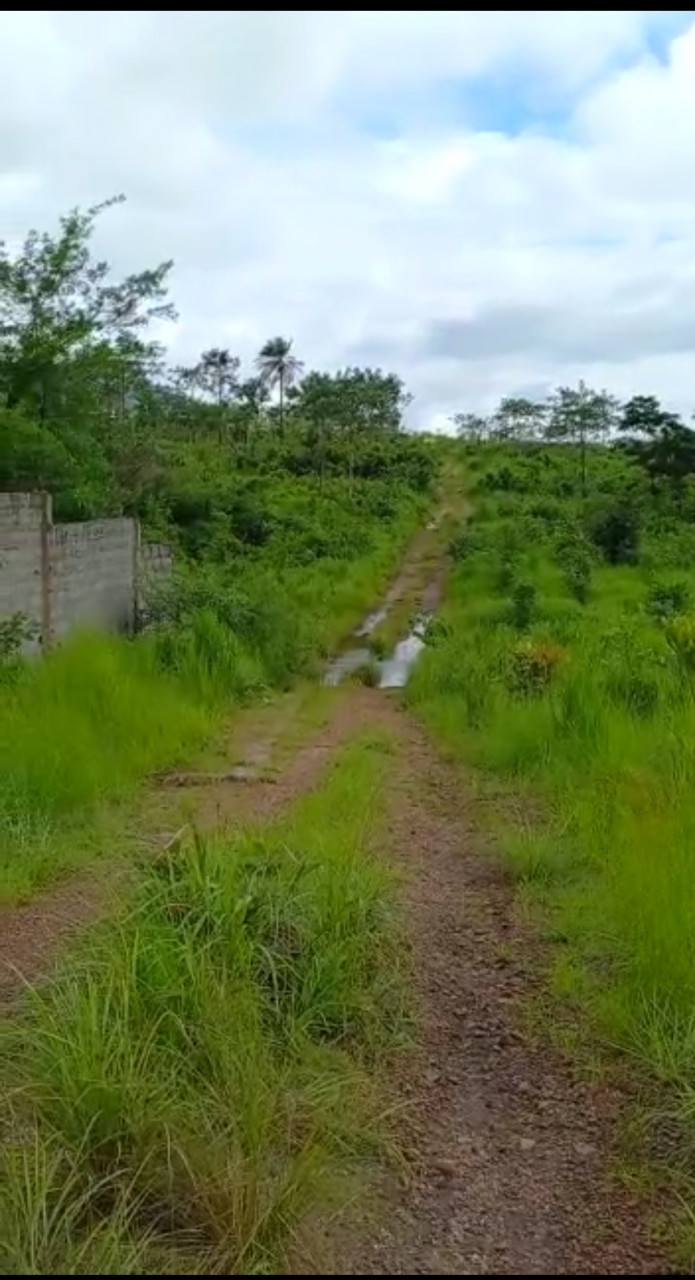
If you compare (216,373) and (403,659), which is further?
(216,373)

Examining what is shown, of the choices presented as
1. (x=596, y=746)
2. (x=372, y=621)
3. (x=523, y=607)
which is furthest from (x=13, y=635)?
(x=372, y=621)

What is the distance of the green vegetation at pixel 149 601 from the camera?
18.4 ft

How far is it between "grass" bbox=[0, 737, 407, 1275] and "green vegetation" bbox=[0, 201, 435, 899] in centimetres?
148

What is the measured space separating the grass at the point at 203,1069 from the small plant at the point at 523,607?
27.6 feet

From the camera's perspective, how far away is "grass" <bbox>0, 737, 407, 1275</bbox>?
2.20 m

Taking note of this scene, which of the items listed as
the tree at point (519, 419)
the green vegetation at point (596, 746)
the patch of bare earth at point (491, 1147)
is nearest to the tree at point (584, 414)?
the tree at point (519, 419)

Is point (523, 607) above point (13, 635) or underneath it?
underneath

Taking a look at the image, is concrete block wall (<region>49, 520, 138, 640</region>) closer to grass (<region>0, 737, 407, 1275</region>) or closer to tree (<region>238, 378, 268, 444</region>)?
grass (<region>0, 737, 407, 1275</region>)

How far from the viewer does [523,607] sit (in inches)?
487

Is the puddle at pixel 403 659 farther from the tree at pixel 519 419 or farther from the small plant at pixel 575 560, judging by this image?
the tree at pixel 519 419

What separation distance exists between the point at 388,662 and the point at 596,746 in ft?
19.7

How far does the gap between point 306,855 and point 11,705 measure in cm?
313

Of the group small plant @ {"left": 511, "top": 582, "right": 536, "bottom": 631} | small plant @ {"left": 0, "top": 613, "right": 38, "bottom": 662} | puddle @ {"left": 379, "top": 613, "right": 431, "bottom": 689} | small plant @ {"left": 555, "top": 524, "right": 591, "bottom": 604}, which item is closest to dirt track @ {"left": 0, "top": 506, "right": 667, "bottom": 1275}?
small plant @ {"left": 0, "top": 613, "right": 38, "bottom": 662}

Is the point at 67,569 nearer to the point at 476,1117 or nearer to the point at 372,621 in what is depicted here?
the point at 476,1117
